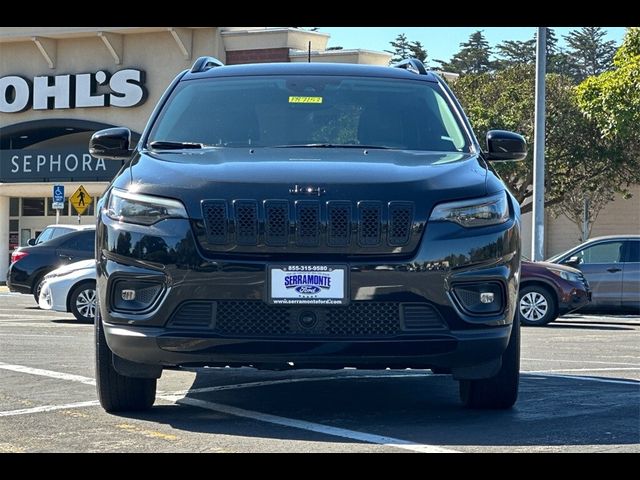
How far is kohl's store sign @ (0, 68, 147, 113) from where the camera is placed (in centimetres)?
4200

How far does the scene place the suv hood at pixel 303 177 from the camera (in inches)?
231

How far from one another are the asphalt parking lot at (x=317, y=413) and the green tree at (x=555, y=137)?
94.3 ft

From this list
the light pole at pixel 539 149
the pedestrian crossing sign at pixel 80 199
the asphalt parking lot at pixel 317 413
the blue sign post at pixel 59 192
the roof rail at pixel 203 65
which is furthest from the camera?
the blue sign post at pixel 59 192

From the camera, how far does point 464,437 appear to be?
577 centimetres

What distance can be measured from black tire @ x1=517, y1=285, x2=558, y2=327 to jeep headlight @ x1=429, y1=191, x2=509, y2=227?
1136 centimetres

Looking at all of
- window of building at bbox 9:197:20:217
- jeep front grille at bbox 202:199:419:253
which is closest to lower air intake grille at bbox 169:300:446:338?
jeep front grille at bbox 202:199:419:253

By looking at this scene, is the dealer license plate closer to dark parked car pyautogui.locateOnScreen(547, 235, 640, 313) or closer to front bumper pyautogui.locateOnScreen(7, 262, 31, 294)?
dark parked car pyautogui.locateOnScreen(547, 235, 640, 313)

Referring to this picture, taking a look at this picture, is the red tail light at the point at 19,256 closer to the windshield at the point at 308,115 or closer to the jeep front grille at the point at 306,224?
the windshield at the point at 308,115

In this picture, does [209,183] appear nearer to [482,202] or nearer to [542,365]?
[482,202]

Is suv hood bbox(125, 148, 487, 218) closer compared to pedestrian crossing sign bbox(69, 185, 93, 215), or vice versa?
suv hood bbox(125, 148, 487, 218)

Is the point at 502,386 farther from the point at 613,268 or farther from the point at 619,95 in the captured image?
the point at 619,95

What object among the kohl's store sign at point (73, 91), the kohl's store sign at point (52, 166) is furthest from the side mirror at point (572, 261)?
the kohl's store sign at point (73, 91)

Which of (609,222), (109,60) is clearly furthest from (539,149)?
(109,60)
